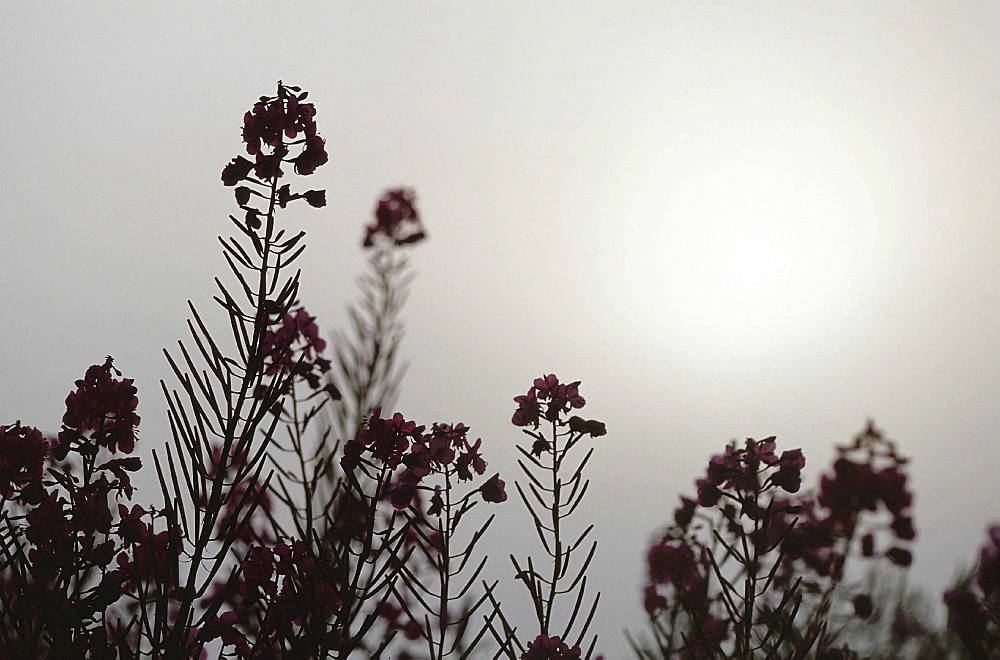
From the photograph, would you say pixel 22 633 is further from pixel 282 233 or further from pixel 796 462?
pixel 796 462

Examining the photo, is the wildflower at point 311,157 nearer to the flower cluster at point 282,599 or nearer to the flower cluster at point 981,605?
the flower cluster at point 282,599

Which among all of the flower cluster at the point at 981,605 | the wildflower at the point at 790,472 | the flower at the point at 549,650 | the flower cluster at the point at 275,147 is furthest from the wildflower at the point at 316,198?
the flower cluster at the point at 981,605

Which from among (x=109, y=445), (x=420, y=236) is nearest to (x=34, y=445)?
(x=109, y=445)

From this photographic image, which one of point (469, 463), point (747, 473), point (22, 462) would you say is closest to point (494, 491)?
point (469, 463)

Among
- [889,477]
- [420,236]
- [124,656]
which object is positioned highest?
[420,236]

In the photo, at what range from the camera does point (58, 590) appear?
5.27 feet

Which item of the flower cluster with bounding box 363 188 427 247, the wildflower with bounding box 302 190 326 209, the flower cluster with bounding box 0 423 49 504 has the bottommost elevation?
the flower cluster with bounding box 0 423 49 504

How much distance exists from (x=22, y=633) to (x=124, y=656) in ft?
0.61

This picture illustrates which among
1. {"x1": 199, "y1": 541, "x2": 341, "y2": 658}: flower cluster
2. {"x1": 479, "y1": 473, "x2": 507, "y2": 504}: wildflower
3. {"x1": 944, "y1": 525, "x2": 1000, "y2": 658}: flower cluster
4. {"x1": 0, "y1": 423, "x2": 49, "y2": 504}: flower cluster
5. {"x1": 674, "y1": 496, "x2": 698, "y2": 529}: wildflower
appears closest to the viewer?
{"x1": 944, "y1": 525, "x2": 1000, "y2": 658}: flower cluster

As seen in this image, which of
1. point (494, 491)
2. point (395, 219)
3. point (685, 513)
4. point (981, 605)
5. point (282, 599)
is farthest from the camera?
point (395, 219)

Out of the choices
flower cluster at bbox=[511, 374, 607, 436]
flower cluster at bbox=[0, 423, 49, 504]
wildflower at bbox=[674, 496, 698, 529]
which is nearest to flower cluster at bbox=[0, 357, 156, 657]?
flower cluster at bbox=[0, 423, 49, 504]

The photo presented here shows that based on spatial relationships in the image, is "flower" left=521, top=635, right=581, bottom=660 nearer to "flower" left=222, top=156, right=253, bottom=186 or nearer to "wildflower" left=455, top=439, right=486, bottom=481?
"wildflower" left=455, top=439, right=486, bottom=481

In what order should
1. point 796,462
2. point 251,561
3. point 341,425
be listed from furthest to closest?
1. point 341,425
2. point 796,462
3. point 251,561

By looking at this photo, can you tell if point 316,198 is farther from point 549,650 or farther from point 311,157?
point 549,650
